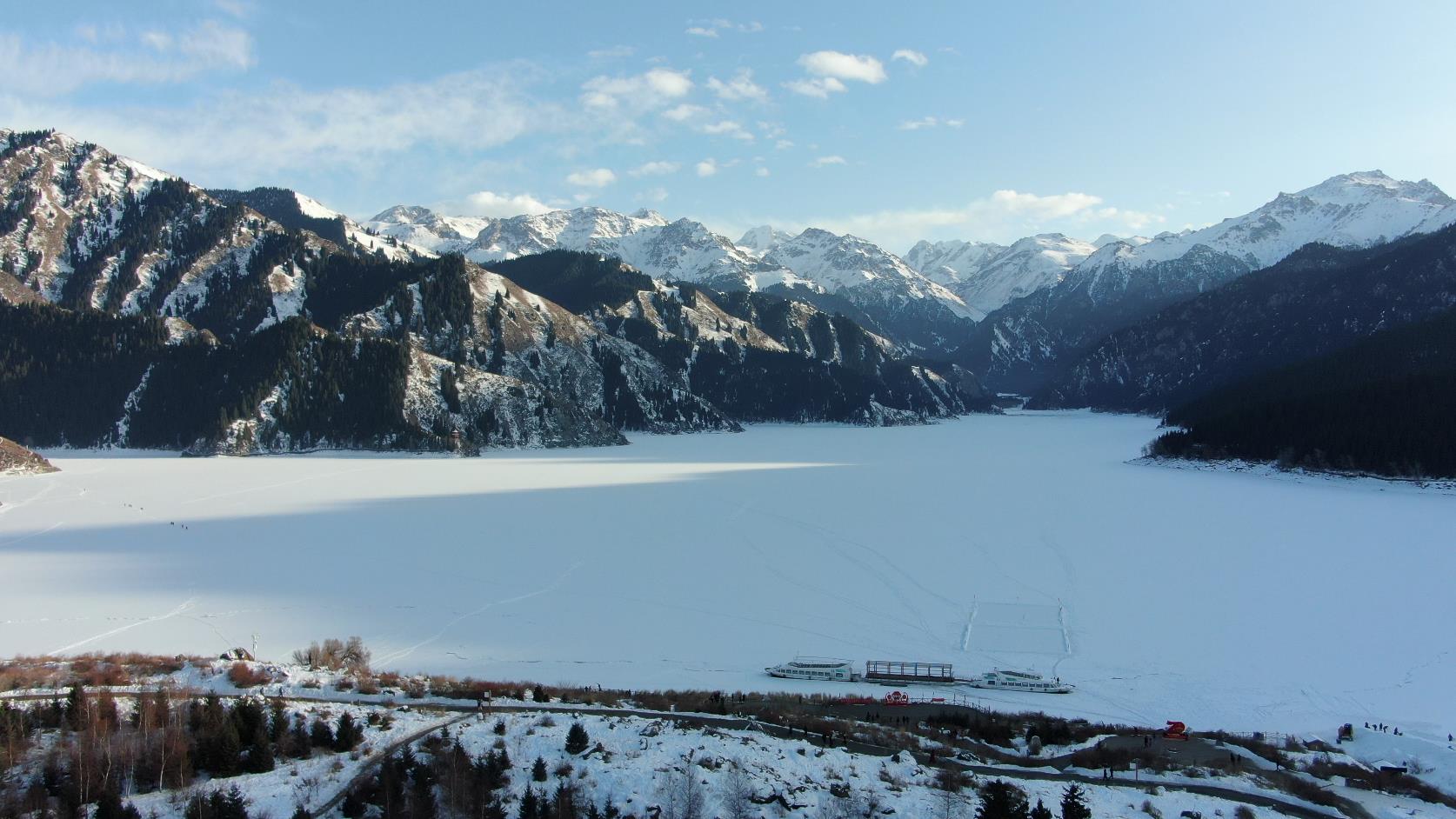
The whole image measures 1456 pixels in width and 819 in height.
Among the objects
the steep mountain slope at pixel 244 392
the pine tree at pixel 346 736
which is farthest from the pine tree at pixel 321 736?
the steep mountain slope at pixel 244 392

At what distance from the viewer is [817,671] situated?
112 ft

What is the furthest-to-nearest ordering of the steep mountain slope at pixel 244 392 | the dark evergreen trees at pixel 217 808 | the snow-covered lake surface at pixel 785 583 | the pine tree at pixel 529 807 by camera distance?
the steep mountain slope at pixel 244 392 < the snow-covered lake surface at pixel 785 583 < the pine tree at pixel 529 807 < the dark evergreen trees at pixel 217 808

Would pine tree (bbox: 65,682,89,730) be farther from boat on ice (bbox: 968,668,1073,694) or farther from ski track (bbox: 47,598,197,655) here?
boat on ice (bbox: 968,668,1073,694)

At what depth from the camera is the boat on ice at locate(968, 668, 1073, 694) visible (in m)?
32.8

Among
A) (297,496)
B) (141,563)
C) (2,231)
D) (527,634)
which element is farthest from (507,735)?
(2,231)

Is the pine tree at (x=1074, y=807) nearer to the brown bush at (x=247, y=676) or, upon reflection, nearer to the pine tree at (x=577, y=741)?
the pine tree at (x=577, y=741)

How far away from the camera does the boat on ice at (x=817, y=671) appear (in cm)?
3394

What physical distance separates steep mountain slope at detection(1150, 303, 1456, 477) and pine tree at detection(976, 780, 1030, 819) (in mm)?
98679

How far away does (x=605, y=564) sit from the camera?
51.8 meters

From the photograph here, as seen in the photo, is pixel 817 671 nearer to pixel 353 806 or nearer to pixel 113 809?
pixel 353 806

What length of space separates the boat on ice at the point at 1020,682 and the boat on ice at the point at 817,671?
495cm

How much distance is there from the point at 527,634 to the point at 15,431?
448 feet

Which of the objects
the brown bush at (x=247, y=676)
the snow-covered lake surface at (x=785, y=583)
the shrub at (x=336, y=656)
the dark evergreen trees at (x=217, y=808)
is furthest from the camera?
the snow-covered lake surface at (x=785, y=583)

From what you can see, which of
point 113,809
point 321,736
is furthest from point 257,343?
point 113,809
